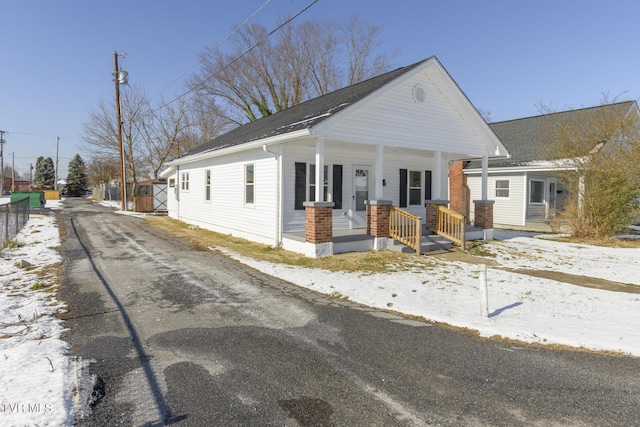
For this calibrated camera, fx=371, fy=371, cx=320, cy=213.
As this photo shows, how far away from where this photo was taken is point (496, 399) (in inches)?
122

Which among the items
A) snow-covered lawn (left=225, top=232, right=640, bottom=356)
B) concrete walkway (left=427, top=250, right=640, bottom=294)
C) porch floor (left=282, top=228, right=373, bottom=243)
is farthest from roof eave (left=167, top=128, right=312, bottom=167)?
concrete walkway (left=427, top=250, right=640, bottom=294)

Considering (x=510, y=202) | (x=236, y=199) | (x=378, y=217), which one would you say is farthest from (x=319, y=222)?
(x=510, y=202)

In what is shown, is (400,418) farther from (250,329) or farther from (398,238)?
(398,238)

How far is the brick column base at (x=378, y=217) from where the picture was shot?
393 inches

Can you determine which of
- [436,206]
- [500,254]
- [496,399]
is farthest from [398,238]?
[496,399]

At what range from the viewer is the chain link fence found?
31.7ft

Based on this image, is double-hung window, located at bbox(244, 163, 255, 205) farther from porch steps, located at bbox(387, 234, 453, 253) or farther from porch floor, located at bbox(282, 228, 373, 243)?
porch steps, located at bbox(387, 234, 453, 253)

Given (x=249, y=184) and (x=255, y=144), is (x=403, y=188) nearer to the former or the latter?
(x=249, y=184)

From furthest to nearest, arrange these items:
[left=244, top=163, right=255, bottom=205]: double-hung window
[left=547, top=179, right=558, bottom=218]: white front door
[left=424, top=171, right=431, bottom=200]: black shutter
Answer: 1. [left=547, top=179, right=558, bottom=218]: white front door
2. [left=424, top=171, right=431, bottom=200]: black shutter
3. [left=244, top=163, right=255, bottom=205]: double-hung window

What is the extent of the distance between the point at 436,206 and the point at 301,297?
671 cm

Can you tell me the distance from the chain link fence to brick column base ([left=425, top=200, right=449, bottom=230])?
38.2 ft

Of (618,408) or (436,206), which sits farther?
(436,206)

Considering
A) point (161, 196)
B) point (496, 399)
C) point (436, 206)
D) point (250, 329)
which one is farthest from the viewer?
point (161, 196)

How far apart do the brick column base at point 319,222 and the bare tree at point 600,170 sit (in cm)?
995
